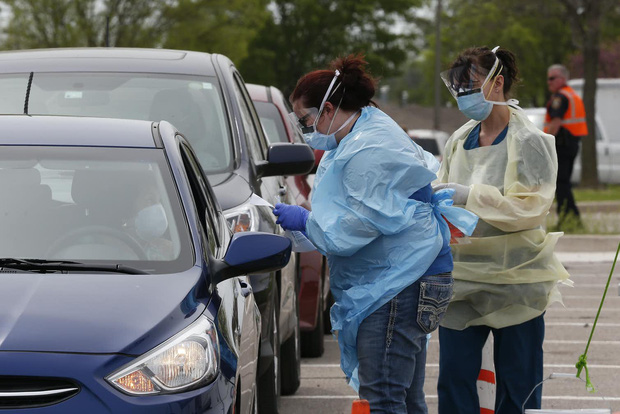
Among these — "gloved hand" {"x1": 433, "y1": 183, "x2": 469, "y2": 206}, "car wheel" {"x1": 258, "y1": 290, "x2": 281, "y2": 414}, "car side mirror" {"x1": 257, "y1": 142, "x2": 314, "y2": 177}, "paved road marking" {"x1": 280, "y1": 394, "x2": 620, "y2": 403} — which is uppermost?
"gloved hand" {"x1": 433, "y1": 183, "x2": 469, "y2": 206}

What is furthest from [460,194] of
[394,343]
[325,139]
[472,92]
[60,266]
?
[60,266]

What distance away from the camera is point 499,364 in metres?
5.73

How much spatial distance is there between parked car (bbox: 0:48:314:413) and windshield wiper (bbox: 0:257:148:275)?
2.09 metres

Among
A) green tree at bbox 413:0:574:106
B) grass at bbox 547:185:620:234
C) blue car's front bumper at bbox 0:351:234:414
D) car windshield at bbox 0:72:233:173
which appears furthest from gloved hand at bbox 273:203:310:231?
green tree at bbox 413:0:574:106

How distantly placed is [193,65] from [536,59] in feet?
171

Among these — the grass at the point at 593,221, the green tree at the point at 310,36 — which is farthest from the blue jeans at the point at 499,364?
the green tree at the point at 310,36

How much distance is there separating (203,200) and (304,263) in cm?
355

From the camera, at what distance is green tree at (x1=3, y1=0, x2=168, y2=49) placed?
3656 centimetres

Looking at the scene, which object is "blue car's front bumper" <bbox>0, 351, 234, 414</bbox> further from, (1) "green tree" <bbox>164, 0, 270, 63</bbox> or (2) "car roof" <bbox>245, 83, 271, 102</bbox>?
(1) "green tree" <bbox>164, 0, 270, 63</bbox>

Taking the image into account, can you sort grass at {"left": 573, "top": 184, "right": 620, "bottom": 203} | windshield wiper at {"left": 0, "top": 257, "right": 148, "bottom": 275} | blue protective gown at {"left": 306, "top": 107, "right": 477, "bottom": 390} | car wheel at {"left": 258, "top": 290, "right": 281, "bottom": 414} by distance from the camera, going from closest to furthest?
windshield wiper at {"left": 0, "top": 257, "right": 148, "bottom": 275} → blue protective gown at {"left": 306, "top": 107, "right": 477, "bottom": 390} → car wheel at {"left": 258, "top": 290, "right": 281, "bottom": 414} → grass at {"left": 573, "top": 184, "right": 620, "bottom": 203}

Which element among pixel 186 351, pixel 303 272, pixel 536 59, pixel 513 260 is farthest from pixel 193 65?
pixel 536 59

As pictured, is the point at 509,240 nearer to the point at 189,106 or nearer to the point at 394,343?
the point at 394,343

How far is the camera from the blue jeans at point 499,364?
5664mm

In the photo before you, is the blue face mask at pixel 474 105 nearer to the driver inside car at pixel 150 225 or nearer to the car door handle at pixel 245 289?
the car door handle at pixel 245 289
